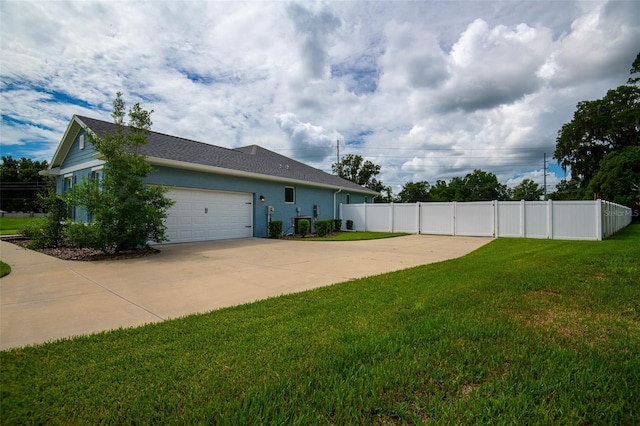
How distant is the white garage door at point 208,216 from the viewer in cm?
1083

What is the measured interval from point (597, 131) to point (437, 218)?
26084mm

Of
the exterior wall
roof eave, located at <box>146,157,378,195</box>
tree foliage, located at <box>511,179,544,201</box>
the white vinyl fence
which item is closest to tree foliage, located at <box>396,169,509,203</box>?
tree foliage, located at <box>511,179,544,201</box>

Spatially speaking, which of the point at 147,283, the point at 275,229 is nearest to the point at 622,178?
the point at 275,229

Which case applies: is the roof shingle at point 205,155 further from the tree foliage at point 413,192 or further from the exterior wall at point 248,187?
the tree foliage at point 413,192

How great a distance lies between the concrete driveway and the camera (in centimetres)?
338

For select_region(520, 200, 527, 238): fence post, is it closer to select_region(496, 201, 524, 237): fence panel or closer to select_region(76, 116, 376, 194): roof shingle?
select_region(496, 201, 524, 237): fence panel

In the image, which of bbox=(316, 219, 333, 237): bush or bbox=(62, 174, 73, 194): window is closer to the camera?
bbox=(62, 174, 73, 194): window

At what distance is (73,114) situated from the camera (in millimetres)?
11336

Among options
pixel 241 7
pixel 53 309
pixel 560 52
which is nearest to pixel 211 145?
pixel 241 7

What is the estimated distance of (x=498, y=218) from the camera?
1409 cm

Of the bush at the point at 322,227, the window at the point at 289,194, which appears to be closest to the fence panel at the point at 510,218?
the bush at the point at 322,227

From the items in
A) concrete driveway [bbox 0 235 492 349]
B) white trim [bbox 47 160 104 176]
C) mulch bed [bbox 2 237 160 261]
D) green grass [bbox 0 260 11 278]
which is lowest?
concrete driveway [bbox 0 235 492 349]

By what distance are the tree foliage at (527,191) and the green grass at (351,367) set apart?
190ft

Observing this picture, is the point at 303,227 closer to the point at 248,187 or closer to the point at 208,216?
the point at 248,187
